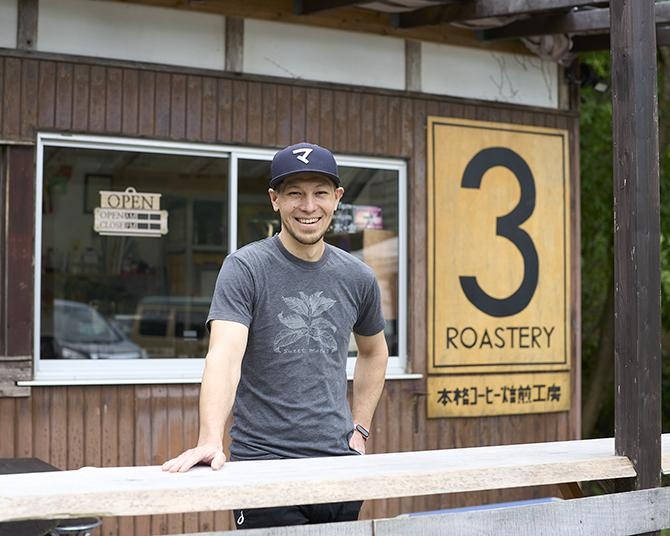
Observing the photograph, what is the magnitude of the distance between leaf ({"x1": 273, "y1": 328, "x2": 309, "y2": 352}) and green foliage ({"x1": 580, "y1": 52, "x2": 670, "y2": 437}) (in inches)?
318

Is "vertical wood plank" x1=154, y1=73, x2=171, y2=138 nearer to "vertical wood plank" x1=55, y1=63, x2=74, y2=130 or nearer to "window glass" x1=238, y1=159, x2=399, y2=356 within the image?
"vertical wood plank" x1=55, y1=63, x2=74, y2=130

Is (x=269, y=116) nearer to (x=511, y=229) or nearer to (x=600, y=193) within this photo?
(x=511, y=229)

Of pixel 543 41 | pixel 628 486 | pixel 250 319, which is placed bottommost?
pixel 628 486

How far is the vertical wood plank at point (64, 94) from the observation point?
6141 mm

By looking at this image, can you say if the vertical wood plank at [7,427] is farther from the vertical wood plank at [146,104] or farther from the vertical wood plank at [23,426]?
the vertical wood plank at [146,104]

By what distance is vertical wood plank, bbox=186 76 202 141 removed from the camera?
6.50 metres

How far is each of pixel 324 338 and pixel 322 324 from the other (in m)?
0.05

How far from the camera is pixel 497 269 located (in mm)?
7434

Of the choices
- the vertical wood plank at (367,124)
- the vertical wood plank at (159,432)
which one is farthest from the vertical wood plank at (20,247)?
the vertical wood plank at (367,124)

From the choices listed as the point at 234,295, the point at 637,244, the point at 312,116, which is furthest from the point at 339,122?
the point at 234,295

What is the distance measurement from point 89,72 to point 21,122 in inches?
19.7

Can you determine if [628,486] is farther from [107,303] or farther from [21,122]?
[107,303]

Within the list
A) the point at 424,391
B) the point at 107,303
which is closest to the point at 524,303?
the point at 424,391

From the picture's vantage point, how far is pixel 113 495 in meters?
2.73
